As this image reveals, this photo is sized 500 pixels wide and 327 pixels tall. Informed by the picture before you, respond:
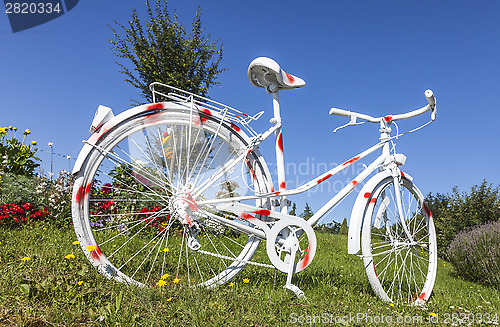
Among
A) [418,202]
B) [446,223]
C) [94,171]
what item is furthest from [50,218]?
[446,223]

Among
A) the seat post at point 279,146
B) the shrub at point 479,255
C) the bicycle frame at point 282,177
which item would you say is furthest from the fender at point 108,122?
the shrub at point 479,255

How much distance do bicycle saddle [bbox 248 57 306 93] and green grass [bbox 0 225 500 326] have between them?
1605 mm

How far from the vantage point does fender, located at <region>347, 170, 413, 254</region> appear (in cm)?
267

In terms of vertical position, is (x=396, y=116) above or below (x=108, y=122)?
above

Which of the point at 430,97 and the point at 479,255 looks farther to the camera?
the point at 479,255

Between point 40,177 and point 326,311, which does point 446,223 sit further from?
point 40,177

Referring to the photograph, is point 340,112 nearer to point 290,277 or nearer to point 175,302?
point 290,277

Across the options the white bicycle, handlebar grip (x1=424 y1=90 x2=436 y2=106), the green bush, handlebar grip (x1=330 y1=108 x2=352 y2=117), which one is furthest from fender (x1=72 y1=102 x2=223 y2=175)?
the green bush

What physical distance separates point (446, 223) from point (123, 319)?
7317 millimetres

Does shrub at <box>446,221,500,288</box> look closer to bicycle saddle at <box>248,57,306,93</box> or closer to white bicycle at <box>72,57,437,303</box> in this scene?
white bicycle at <box>72,57,437,303</box>

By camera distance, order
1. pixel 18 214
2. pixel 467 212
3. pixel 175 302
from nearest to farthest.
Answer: pixel 175 302
pixel 18 214
pixel 467 212

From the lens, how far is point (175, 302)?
224 centimetres

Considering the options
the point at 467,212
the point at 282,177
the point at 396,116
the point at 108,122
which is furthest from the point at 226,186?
the point at 467,212

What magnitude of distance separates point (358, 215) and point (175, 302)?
152 cm
